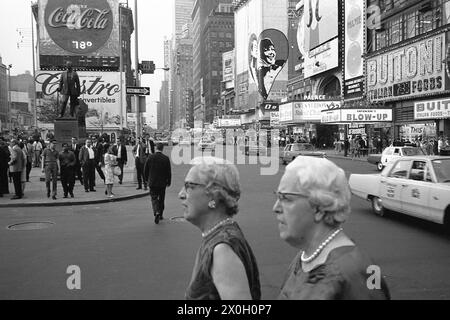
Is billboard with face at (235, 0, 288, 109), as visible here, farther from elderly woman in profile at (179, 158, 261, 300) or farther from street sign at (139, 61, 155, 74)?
elderly woman in profile at (179, 158, 261, 300)

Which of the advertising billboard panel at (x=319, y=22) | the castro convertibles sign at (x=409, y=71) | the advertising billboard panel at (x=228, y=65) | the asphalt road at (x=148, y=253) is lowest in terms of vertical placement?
the asphalt road at (x=148, y=253)

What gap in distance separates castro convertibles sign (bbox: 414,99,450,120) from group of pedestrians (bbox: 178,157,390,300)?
3016cm

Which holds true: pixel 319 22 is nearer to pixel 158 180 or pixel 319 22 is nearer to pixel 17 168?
pixel 17 168

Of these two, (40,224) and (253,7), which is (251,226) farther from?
(253,7)

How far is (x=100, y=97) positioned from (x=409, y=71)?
4123 centimetres

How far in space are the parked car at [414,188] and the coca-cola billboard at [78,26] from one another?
178 feet

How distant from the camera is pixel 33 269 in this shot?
6.50m

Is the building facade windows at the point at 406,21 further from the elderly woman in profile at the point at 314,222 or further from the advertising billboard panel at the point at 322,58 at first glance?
the elderly woman in profile at the point at 314,222

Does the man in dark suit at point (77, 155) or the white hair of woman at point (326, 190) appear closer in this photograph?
the white hair of woman at point (326, 190)

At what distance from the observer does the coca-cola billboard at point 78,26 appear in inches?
2280

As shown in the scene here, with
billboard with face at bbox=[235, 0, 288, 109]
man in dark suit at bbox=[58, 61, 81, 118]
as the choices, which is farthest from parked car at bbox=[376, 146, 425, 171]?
billboard with face at bbox=[235, 0, 288, 109]

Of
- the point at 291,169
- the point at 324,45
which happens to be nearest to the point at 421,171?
the point at 291,169

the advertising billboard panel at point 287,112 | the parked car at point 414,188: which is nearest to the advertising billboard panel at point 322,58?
the advertising billboard panel at point 287,112
